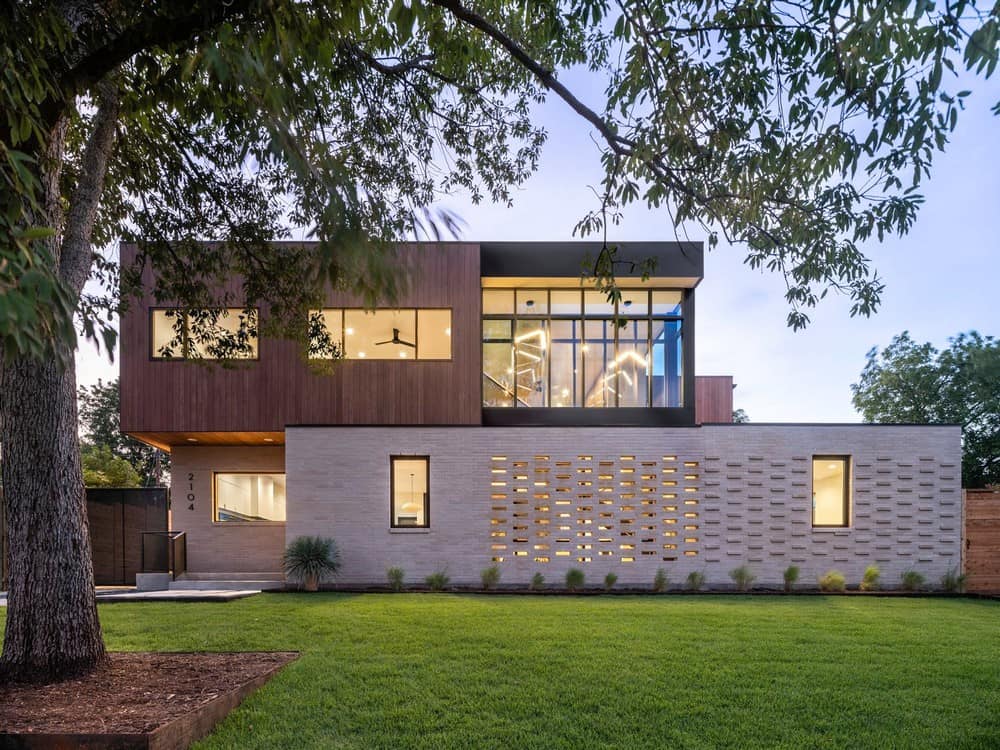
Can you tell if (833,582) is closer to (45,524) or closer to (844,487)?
(844,487)

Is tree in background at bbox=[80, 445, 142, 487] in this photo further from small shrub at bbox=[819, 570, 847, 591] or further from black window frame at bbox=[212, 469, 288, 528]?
small shrub at bbox=[819, 570, 847, 591]

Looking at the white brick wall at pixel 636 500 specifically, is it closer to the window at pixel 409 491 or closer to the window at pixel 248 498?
the window at pixel 409 491

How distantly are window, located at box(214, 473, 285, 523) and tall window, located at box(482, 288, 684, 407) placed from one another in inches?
226

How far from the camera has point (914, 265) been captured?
6338cm

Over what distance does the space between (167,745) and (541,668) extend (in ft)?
9.61

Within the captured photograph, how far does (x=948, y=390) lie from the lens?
1938 cm

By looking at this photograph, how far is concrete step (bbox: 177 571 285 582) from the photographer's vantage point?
38.4 ft

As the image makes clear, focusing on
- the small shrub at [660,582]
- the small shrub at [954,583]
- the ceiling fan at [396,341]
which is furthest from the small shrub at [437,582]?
the small shrub at [954,583]

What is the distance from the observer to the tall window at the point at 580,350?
12273 millimetres

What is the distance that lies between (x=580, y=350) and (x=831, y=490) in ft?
19.4

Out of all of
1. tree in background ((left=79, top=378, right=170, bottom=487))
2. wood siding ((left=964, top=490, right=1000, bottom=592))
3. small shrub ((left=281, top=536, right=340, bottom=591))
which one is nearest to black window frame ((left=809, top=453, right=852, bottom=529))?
wood siding ((left=964, top=490, right=1000, bottom=592))

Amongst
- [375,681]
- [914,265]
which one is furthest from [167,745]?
[914,265]

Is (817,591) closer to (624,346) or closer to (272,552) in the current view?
(624,346)

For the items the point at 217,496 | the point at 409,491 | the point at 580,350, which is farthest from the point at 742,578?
the point at 217,496
